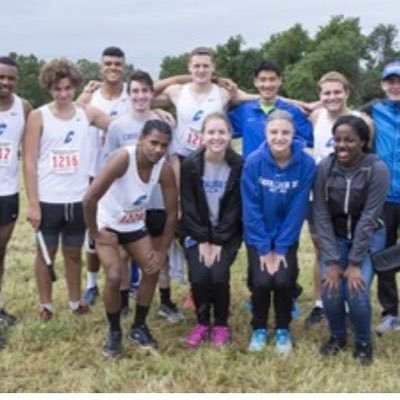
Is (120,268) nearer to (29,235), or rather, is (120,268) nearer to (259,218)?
(259,218)

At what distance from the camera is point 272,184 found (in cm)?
521

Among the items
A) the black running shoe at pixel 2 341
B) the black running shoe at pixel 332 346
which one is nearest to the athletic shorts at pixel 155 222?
the black running shoe at pixel 2 341

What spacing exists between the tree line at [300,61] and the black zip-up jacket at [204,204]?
53.0m

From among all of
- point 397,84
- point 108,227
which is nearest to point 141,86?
point 108,227

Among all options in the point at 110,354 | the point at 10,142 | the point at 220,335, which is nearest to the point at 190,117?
the point at 10,142

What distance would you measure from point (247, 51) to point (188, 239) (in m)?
66.6

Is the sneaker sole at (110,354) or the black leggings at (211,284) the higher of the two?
the black leggings at (211,284)

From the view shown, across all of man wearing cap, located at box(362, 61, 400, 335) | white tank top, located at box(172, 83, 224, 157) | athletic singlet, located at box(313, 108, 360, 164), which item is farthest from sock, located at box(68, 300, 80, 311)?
man wearing cap, located at box(362, 61, 400, 335)

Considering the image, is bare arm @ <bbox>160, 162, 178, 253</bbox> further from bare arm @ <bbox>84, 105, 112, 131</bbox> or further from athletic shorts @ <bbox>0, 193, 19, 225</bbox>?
athletic shorts @ <bbox>0, 193, 19, 225</bbox>

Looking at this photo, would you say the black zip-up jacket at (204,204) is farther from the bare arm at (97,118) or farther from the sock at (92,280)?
the sock at (92,280)

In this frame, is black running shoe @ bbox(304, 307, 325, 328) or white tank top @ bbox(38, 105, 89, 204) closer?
white tank top @ bbox(38, 105, 89, 204)

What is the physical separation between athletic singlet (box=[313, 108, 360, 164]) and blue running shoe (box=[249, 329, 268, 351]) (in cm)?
142

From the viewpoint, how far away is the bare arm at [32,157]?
5.54m

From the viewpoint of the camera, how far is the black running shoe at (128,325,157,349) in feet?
17.1
